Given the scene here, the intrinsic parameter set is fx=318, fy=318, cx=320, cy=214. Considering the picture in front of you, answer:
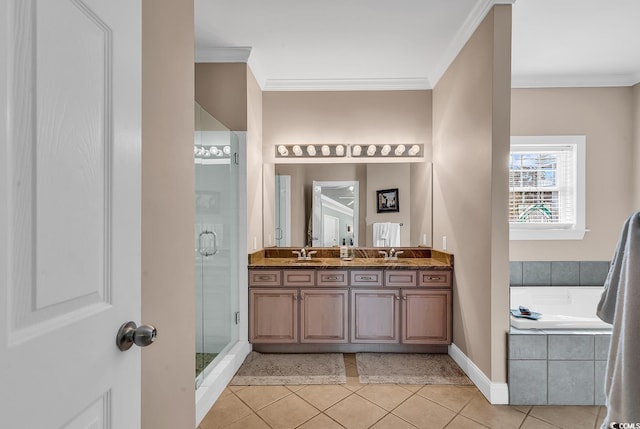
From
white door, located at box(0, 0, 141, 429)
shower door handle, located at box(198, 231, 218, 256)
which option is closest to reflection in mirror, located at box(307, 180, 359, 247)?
shower door handle, located at box(198, 231, 218, 256)

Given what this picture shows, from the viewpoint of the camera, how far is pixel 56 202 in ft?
1.94

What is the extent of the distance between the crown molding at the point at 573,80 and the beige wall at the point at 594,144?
5 centimetres

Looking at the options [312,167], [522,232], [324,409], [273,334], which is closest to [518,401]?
[324,409]

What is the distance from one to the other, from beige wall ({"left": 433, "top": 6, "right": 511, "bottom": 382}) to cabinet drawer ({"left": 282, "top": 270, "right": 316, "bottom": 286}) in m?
1.31

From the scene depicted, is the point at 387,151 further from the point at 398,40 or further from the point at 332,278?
the point at 332,278

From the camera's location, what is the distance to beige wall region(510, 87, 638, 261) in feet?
10.6

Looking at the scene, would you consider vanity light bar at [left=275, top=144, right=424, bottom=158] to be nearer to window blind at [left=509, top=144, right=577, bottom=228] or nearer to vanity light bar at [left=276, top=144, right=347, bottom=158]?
vanity light bar at [left=276, top=144, right=347, bottom=158]

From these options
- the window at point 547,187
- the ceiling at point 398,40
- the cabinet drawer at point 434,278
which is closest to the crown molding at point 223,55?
the ceiling at point 398,40

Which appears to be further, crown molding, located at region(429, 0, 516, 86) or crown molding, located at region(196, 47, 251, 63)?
crown molding, located at region(196, 47, 251, 63)

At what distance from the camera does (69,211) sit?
62 cm

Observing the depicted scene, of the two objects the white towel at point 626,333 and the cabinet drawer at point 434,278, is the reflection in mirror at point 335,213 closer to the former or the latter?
the cabinet drawer at point 434,278

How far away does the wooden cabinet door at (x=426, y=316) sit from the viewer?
9.60ft

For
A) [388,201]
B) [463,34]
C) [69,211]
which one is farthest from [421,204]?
[69,211]

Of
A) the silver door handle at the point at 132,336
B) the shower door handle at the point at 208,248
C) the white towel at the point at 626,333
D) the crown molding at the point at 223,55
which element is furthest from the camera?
the crown molding at the point at 223,55
